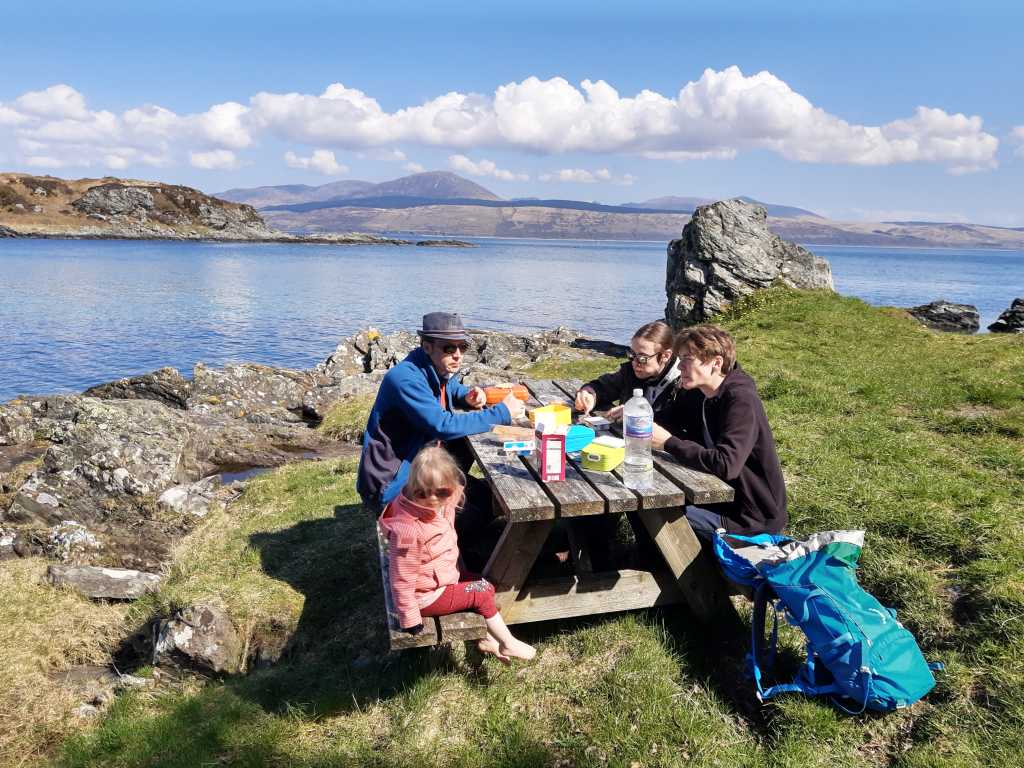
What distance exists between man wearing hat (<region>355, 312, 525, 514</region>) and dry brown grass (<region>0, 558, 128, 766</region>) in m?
2.92

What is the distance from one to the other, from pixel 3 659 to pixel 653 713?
578 cm

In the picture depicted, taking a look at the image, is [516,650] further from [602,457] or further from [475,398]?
[475,398]

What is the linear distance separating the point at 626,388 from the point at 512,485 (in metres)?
2.44

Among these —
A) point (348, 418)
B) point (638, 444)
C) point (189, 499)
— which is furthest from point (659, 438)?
point (348, 418)

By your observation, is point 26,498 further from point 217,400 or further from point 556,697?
point 556,697

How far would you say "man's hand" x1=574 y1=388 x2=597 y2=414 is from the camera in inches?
245

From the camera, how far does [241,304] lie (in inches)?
1703

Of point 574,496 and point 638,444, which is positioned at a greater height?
point 638,444

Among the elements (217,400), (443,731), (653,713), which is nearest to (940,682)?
(653,713)

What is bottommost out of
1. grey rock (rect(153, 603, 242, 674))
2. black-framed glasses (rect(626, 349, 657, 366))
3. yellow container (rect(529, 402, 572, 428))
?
grey rock (rect(153, 603, 242, 674))

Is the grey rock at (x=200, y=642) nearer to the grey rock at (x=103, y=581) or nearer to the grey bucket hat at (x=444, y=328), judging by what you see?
the grey rock at (x=103, y=581)

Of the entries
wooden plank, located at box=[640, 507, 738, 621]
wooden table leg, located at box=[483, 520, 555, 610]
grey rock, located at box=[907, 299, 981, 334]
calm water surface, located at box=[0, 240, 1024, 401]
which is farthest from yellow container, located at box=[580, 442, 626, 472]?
grey rock, located at box=[907, 299, 981, 334]

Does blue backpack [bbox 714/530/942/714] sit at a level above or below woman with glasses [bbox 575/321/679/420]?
below

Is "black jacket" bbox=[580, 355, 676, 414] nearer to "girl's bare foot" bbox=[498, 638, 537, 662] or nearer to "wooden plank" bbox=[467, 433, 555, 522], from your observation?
"wooden plank" bbox=[467, 433, 555, 522]
